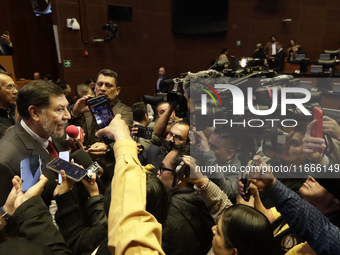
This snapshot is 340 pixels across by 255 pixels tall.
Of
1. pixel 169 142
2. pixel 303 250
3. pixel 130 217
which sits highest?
pixel 130 217

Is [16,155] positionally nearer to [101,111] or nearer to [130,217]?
[101,111]

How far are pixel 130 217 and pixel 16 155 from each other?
38.2 inches

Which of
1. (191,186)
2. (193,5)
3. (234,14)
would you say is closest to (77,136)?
(191,186)

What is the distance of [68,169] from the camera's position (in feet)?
4.24

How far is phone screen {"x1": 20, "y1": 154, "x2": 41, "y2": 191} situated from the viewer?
1126 mm

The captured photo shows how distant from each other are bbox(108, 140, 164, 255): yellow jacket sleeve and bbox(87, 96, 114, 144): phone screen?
83 cm

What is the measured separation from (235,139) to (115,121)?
1.09m

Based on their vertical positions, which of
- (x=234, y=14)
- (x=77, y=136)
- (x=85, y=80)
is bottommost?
(x=85, y=80)

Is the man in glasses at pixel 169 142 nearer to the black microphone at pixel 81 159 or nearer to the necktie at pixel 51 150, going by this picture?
the black microphone at pixel 81 159

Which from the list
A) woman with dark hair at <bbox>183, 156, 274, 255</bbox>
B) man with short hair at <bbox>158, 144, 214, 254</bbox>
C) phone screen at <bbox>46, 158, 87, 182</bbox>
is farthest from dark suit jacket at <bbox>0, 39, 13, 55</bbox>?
woman with dark hair at <bbox>183, 156, 274, 255</bbox>

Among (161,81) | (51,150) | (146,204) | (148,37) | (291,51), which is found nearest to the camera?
(146,204)

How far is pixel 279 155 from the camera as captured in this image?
2.00 m

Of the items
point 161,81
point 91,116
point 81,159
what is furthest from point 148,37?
point 81,159

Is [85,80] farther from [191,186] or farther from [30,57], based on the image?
[191,186]
